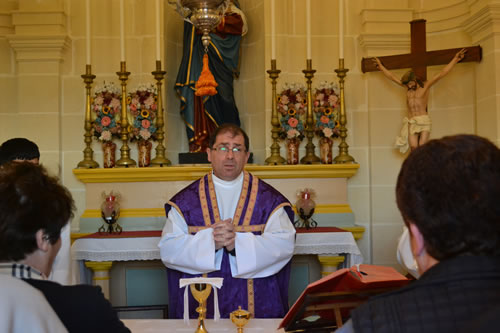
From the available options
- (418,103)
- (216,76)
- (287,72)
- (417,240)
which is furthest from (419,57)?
(417,240)

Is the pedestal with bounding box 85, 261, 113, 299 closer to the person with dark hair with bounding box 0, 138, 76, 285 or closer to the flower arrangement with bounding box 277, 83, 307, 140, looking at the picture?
the person with dark hair with bounding box 0, 138, 76, 285

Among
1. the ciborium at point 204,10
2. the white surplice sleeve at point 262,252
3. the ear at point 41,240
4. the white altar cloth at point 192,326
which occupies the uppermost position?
the ciborium at point 204,10

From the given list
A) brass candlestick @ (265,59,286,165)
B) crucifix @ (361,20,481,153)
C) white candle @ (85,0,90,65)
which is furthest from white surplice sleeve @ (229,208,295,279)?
white candle @ (85,0,90,65)

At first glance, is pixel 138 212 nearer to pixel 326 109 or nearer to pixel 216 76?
pixel 216 76

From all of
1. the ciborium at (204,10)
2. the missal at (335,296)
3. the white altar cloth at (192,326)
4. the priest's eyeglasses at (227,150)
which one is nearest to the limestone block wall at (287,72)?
the priest's eyeglasses at (227,150)

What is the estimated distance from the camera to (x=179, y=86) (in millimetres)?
6023

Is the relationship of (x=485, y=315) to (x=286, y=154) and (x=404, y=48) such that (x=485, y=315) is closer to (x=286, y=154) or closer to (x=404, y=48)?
(x=286, y=154)

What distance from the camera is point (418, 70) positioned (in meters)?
5.58

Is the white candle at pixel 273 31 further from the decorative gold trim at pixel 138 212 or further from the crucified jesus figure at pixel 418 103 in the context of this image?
the decorative gold trim at pixel 138 212

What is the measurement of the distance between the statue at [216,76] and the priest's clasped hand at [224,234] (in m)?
2.56

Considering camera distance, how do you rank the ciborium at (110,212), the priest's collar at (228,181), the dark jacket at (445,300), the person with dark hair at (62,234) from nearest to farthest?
the dark jacket at (445,300) < the person with dark hair at (62,234) < the priest's collar at (228,181) < the ciborium at (110,212)

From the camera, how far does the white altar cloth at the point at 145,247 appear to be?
4.82 metres

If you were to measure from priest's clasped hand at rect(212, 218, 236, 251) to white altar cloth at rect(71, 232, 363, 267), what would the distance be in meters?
1.49

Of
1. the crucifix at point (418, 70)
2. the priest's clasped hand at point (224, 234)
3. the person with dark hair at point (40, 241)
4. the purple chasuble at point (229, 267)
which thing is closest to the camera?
the person with dark hair at point (40, 241)
